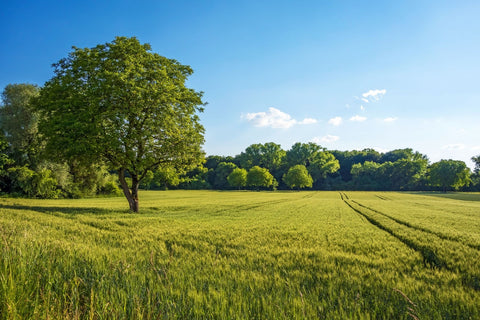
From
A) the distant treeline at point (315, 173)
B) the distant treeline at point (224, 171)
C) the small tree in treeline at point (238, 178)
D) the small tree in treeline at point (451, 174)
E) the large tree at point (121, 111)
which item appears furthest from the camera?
the small tree in treeline at point (238, 178)

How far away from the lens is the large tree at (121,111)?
17.8 meters

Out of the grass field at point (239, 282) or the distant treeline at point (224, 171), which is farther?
the distant treeline at point (224, 171)

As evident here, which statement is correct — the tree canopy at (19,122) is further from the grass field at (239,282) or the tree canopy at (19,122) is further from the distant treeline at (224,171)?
the grass field at (239,282)

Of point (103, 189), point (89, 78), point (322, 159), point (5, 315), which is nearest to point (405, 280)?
point (5, 315)

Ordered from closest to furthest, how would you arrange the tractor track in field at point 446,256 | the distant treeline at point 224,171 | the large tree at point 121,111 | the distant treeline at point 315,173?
the tractor track in field at point 446,256 < the large tree at point 121,111 < the distant treeline at point 224,171 < the distant treeline at point 315,173

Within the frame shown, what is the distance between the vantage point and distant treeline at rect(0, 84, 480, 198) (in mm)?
36281

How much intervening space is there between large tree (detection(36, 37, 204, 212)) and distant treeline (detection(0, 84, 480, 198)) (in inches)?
90.8

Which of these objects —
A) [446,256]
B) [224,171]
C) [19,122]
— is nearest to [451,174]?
[224,171]

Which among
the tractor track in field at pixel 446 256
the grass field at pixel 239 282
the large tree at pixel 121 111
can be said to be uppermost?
the large tree at pixel 121 111

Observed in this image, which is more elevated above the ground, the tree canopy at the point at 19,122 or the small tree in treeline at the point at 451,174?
the tree canopy at the point at 19,122

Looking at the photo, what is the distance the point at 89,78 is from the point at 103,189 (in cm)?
4365

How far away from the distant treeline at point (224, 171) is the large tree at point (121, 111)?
2.31 m

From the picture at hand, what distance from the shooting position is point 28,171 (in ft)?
117

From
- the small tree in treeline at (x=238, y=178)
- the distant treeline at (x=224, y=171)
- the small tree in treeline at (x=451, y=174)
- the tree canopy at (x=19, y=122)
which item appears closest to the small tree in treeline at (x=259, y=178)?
the distant treeline at (x=224, y=171)
